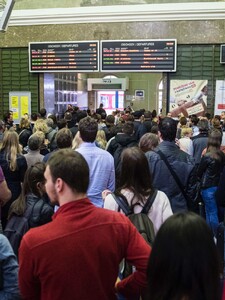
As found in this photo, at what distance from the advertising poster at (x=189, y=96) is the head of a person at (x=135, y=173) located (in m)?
7.96

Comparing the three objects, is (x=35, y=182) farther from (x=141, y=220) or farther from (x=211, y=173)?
(x=211, y=173)

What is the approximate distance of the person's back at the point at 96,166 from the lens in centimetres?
357

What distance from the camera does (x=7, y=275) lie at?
1.80m

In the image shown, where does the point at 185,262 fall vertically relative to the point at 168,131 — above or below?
below

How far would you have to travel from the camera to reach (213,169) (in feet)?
15.3

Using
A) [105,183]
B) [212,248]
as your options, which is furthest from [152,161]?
[212,248]

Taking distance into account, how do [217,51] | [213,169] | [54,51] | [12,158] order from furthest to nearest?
1. [54,51]
2. [217,51]
3. [213,169]
4. [12,158]

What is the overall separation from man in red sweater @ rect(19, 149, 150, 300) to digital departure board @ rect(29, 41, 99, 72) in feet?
29.9

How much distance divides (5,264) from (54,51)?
9.59 m

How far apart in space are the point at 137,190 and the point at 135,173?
0.36 ft

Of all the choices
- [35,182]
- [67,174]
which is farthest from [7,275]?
[35,182]

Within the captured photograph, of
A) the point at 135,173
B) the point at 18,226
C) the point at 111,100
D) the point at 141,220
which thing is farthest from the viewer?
the point at 111,100

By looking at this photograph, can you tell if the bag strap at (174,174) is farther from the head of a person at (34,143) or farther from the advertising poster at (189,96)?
the advertising poster at (189,96)

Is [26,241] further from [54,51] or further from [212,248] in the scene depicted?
[54,51]
